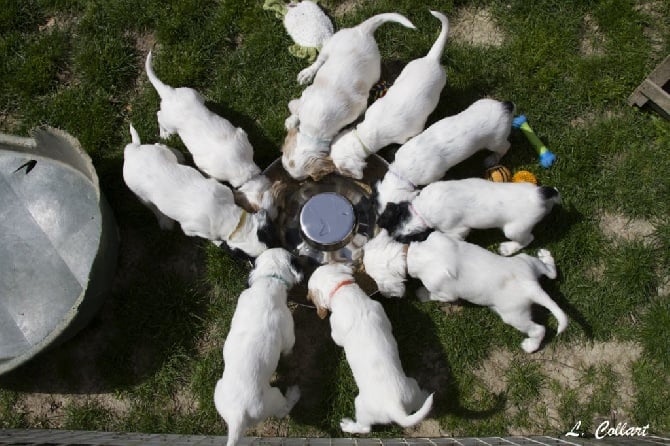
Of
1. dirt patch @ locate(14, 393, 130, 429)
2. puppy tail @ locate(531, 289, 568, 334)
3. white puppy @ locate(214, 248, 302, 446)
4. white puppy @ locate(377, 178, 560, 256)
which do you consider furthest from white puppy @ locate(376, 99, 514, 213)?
dirt patch @ locate(14, 393, 130, 429)

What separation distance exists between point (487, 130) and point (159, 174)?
2252 millimetres

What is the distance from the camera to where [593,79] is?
15.4 feet

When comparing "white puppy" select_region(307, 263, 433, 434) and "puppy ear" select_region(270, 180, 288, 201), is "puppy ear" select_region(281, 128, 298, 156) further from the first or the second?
"white puppy" select_region(307, 263, 433, 434)

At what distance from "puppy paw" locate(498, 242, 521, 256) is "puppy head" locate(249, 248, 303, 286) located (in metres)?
1.51

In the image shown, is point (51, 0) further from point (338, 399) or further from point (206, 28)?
point (338, 399)

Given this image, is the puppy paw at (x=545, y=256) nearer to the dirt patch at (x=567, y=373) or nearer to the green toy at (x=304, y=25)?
the dirt patch at (x=567, y=373)

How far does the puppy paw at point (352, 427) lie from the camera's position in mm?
3918

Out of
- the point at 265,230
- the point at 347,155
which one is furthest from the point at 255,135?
the point at 265,230

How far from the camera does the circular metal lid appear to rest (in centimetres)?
426

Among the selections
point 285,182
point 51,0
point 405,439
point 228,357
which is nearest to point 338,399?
point 405,439

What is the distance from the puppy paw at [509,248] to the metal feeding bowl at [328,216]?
3.12 feet

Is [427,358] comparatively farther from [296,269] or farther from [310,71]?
[310,71]

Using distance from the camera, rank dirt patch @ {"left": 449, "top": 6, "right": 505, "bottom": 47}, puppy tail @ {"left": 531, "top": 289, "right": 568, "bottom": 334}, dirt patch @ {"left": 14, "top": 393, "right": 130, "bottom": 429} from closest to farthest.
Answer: puppy tail @ {"left": 531, "top": 289, "right": 568, "bottom": 334}
dirt patch @ {"left": 14, "top": 393, "right": 130, "bottom": 429}
dirt patch @ {"left": 449, "top": 6, "right": 505, "bottom": 47}

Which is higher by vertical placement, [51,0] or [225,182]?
[51,0]
